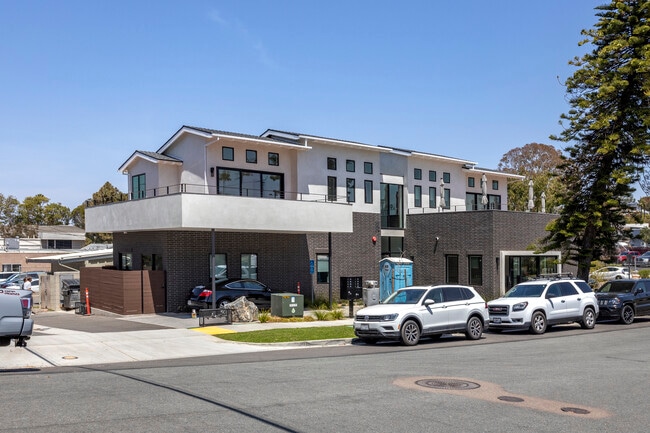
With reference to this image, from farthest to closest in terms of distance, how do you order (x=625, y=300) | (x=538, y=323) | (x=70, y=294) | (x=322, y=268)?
(x=322, y=268)
(x=70, y=294)
(x=625, y=300)
(x=538, y=323)

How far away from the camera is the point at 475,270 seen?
112 ft

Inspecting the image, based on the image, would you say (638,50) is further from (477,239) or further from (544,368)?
(544,368)

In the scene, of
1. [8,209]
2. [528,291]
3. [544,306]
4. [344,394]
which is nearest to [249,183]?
[528,291]

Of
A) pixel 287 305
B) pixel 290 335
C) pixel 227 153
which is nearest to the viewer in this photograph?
pixel 290 335

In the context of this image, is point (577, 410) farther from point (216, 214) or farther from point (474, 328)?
point (216, 214)

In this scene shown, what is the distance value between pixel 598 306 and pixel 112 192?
57.8 meters

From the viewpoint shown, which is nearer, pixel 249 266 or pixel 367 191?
pixel 249 266

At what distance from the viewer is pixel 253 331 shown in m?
20.9

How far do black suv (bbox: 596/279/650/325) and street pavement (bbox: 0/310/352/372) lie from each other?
32.6 ft

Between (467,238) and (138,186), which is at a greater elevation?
(138,186)

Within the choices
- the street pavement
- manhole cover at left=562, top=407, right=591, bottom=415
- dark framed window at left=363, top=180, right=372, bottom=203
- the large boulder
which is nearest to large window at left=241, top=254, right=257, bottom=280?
the street pavement

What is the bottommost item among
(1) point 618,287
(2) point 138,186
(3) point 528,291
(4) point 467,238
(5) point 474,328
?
(5) point 474,328

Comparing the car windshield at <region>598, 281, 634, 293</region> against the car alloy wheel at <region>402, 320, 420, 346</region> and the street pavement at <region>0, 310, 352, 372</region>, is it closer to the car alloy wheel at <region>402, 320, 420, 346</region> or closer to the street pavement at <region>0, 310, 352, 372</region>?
the street pavement at <region>0, 310, 352, 372</region>

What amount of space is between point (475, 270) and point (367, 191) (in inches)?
286
